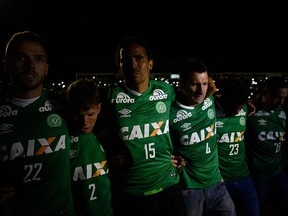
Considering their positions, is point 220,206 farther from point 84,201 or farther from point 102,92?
point 102,92

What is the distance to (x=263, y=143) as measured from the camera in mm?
3807

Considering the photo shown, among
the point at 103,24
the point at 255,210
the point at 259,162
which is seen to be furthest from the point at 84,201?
the point at 103,24

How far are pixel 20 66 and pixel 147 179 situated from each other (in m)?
1.59

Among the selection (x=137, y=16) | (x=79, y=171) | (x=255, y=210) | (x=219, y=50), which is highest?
(x=137, y=16)

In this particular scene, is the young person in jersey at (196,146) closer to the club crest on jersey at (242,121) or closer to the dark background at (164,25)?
the club crest on jersey at (242,121)

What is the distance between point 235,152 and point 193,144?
2.64 ft

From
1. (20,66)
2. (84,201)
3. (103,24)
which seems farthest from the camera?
(103,24)

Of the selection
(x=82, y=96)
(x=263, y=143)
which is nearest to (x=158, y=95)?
(x=82, y=96)

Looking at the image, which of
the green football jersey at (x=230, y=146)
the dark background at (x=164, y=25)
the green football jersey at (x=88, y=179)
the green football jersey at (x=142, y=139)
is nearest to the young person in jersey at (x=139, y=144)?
the green football jersey at (x=142, y=139)

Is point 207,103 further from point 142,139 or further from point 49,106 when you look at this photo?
point 49,106

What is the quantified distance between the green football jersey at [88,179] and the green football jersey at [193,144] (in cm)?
93

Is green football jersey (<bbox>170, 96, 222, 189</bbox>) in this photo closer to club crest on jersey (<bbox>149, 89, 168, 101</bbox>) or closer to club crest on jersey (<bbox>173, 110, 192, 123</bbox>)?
club crest on jersey (<bbox>173, 110, 192, 123</bbox>)

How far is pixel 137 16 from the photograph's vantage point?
34.1 feet

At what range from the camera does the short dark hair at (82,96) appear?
8.29 feet
